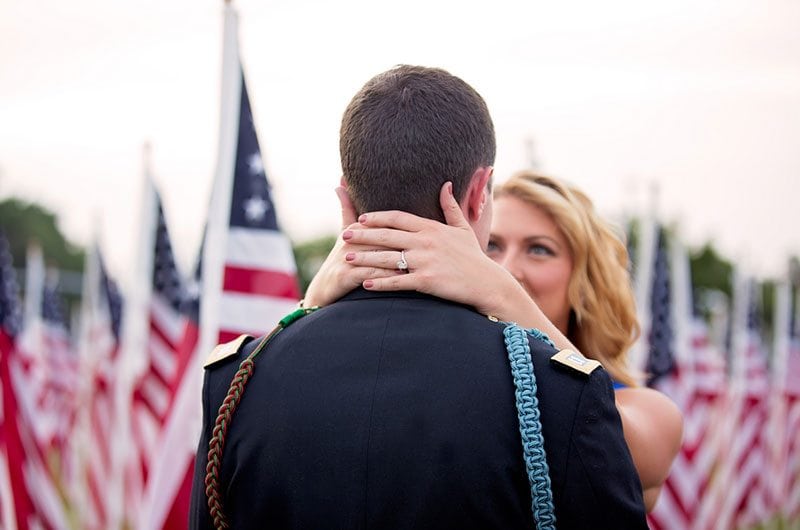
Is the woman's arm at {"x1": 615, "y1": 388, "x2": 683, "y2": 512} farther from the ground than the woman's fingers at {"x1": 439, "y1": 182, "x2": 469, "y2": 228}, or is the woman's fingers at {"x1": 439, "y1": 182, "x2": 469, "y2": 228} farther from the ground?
the woman's fingers at {"x1": 439, "y1": 182, "x2": 469, "y2": 228}

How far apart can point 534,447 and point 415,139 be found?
2.36 ft

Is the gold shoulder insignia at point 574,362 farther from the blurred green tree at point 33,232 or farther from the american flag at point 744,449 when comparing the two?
the blurred green tree at point 33,232

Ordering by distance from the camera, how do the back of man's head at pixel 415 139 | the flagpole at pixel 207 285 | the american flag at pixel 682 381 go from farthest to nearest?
1. the american flag at pixel 682 381
2. the flagpole at pixel 207 285
3. the back of man's head at pixel 415 139

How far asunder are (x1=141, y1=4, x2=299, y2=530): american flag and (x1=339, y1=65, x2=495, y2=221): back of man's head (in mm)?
2886

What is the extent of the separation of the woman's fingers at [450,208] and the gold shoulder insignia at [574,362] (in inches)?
14.9

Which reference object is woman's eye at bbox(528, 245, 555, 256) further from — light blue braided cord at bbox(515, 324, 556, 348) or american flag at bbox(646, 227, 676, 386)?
american flag at bbox(646, 227, 676, 386)

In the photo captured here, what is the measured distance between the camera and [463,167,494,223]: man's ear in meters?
2.19

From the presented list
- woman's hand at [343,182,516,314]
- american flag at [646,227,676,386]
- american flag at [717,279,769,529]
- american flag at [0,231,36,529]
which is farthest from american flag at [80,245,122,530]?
woman's hand at [343,182,516,314]

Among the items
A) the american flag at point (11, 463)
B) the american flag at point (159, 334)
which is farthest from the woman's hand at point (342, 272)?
the american flag at point (159, 334)

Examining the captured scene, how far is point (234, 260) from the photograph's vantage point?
5.09 metres

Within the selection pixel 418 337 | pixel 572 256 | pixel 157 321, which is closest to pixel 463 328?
Result: pixel 418 337

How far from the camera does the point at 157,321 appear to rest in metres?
9.08

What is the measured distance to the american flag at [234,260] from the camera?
502cm

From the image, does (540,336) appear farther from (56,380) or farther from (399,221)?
(56,380)
